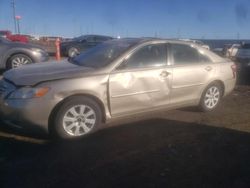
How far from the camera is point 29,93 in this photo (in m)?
4.89

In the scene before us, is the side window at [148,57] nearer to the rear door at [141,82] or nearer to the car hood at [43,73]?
the rear door at [141,82]

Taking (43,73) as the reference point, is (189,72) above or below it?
below

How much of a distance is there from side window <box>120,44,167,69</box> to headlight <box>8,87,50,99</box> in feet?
4.41

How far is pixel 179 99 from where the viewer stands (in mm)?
6301

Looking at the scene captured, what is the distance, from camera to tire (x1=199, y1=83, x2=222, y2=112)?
22.2 feet

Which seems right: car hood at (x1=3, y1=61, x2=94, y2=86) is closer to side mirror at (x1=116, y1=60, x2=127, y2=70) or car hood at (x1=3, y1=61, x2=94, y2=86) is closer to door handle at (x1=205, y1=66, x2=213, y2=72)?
side mirror at (x1=116, y1=60, x2=127, y2=70)

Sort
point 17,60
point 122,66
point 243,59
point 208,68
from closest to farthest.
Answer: point 122,66
point 208,68
point 17,60
point 243,59

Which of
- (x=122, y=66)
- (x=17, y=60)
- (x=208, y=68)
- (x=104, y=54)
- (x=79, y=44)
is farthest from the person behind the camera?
(x=79, y=44)

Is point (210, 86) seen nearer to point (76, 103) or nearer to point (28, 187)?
point (76, 103)

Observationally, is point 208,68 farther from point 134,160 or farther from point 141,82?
point 134,160

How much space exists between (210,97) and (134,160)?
2996mm

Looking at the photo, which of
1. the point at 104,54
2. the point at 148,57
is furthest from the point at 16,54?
the point at 148,57

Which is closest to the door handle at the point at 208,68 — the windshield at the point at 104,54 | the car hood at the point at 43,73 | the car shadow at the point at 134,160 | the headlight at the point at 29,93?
the car shadow at the point at 134,160

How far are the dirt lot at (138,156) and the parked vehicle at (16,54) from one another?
5.55m
